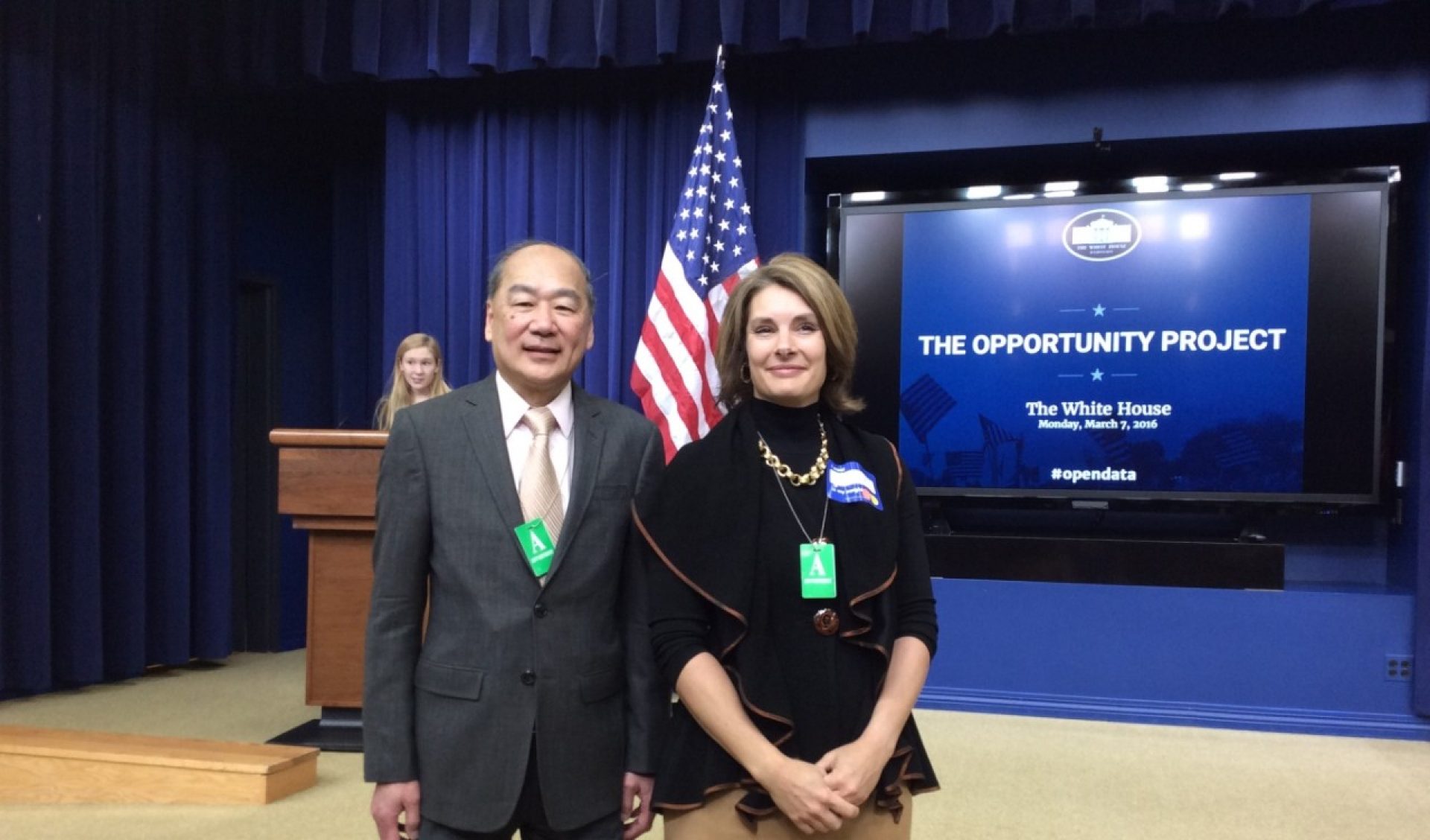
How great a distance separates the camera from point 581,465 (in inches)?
53.1

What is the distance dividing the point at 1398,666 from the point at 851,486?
3.54 metres

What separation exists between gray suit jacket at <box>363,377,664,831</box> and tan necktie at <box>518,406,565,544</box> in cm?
3

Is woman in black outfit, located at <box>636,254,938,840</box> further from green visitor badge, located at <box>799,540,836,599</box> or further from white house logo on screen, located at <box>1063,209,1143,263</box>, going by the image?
white house logo on screen, located at <box>1063,209,1143,263</box>

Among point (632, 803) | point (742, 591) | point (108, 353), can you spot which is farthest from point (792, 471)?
point (108, 353)

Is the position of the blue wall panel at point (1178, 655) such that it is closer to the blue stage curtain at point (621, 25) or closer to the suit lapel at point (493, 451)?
the blue stage curtain at point (621, 25)

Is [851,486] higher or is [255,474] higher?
[851,486]

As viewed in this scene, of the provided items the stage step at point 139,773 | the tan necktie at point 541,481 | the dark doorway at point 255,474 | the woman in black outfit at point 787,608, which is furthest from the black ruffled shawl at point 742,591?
the dark doorway at point 255,474

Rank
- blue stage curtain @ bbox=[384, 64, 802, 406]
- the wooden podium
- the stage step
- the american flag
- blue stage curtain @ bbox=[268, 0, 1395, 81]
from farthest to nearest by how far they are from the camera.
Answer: blue stage curtain @ bbox=[384, 64, 802, 406]
the american flag
blue stage curtain @ bbox=[268, 0, 1395, 81]
the wooden podium
the stage step

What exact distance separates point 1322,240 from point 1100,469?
1.21m

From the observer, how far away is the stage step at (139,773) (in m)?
2.82

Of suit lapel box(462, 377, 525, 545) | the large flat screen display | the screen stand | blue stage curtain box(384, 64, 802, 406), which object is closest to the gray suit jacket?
suit lapel box(462, 377, 525, 545)

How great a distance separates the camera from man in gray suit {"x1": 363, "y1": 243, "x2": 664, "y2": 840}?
1287 millimetres

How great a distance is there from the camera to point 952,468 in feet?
14.1

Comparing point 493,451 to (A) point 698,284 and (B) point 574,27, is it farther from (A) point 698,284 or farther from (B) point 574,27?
(B) point 574,27
